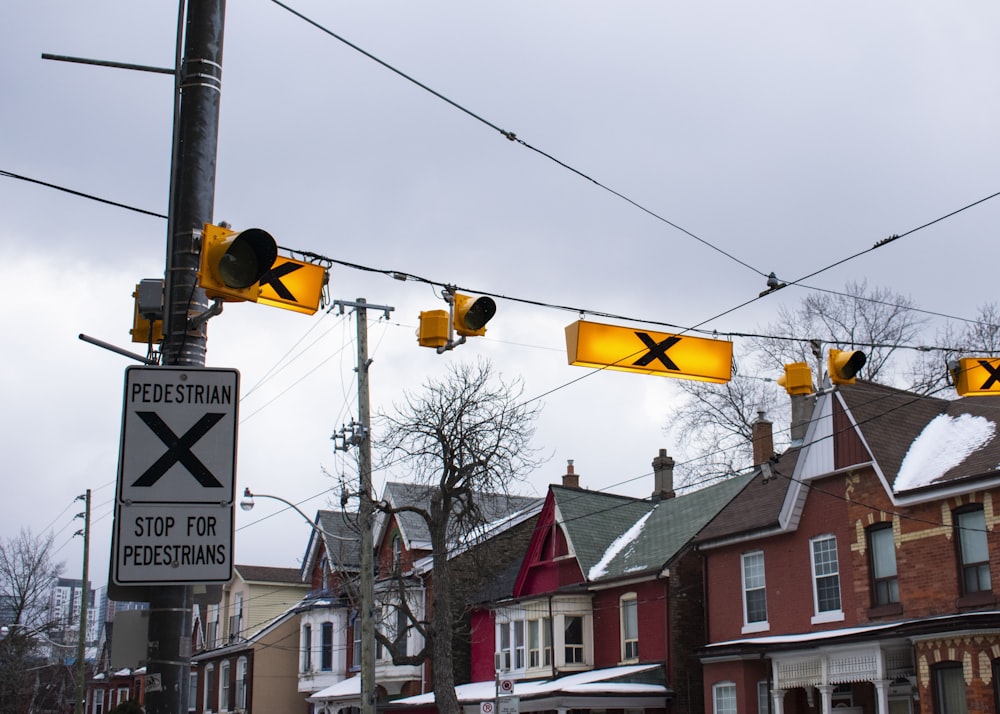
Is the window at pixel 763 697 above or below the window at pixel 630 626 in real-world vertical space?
below

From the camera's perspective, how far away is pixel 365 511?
84.7ft

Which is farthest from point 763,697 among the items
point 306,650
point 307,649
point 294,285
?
point 306,650

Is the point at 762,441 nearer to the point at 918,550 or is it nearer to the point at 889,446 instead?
the point at 889,446

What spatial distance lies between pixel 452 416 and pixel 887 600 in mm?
13265

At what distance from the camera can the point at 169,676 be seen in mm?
6215

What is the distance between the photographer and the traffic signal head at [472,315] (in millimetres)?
11336

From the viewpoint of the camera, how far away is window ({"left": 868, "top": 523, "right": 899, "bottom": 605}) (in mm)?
25297

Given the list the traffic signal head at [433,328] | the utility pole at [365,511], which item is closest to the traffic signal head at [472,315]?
the traffic signal head at [433,328]

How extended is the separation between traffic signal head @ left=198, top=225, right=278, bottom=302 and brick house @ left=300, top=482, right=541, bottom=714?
1242 inches

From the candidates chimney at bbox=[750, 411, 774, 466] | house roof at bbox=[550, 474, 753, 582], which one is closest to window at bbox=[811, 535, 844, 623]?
house roof at bbox=[550, 474, 753, 582]

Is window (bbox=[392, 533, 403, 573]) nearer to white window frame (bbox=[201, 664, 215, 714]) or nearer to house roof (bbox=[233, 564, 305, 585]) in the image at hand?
house roof (bbox=[233, 564, 305, 585])

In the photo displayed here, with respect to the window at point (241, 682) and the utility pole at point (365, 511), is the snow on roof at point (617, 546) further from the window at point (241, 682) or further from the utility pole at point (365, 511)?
the window at point (241, 682)

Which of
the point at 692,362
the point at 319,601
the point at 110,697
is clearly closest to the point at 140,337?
the point at 692,362

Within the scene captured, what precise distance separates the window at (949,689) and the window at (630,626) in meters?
11.2
